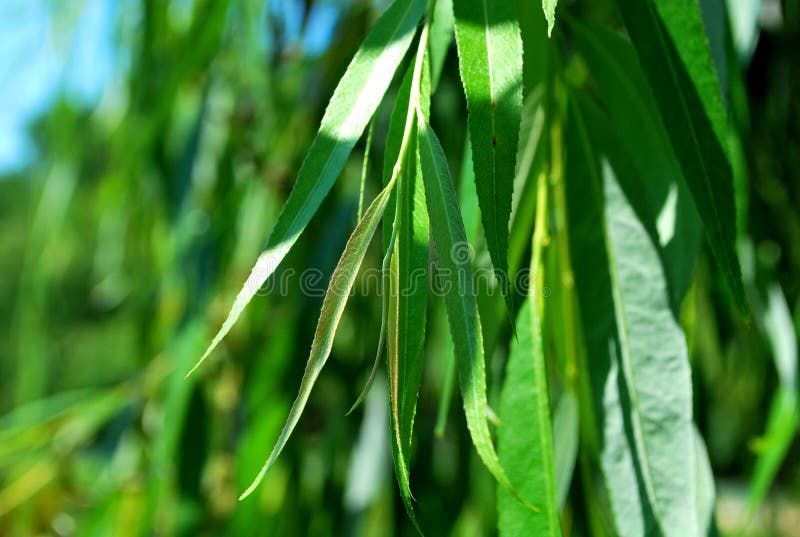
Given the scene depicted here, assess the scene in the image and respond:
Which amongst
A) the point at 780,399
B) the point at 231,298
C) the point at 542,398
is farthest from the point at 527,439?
the point at 231,298

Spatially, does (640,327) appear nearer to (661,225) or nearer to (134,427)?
(661,225)

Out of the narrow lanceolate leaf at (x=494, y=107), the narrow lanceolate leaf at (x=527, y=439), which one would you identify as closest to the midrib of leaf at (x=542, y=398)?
the narrow lanceolate leaf at (x=527, y=439)

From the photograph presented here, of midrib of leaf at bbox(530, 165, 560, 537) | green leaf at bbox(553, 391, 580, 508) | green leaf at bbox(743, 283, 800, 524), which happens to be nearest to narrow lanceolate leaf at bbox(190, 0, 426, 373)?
midrib of leaf at bbox(530, 165, 560, 537)

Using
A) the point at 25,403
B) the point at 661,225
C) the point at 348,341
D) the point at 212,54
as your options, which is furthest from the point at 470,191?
the point at 25,403

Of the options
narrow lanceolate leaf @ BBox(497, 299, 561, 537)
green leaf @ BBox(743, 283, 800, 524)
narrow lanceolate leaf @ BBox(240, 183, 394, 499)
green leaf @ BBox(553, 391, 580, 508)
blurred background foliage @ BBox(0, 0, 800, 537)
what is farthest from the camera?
blurred background foliage @ BBox(0, 0, 800, 537)

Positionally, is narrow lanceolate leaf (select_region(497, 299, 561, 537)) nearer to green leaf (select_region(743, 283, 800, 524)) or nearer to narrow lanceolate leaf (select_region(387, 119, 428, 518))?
narrow lanceolate leaf (select_region(387, 119, 428, 518))
